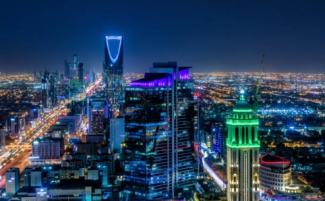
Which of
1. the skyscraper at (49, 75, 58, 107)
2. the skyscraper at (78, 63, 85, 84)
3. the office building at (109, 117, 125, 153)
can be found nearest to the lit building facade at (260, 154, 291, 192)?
the office building at (109, 117, 125, 153)

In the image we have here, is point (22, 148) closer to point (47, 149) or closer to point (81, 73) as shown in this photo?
point (47, 149)

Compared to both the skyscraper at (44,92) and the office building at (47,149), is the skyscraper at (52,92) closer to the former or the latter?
the skyscraper at (44,92)

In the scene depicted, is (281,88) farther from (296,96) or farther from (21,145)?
(21,145)

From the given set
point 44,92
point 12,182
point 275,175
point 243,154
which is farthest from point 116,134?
point 44,92

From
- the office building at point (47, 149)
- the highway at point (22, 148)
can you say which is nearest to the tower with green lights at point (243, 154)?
the highway at point (22, 148)

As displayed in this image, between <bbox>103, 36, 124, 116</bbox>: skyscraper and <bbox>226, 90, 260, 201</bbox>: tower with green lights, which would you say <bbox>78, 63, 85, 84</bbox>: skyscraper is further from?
<bbox>226, 90, 260, 201</bbox>: tower with green lights

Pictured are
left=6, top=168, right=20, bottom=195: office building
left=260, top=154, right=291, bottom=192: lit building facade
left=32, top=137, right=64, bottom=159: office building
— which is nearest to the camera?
left=260, top=154, right=291, bottom=192: lit building facade

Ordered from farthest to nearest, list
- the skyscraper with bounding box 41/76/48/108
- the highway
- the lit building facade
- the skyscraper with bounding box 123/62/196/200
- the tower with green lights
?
the skyscraper with bounding box 41/76/48/108, the highway, the lit building facade, the skyscraper with bounding box 123/62/196/200, the tower with green lights
